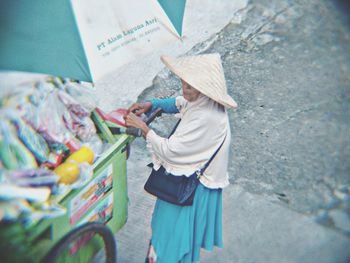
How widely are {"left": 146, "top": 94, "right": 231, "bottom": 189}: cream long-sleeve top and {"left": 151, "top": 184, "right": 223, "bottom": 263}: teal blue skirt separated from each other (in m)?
0.17

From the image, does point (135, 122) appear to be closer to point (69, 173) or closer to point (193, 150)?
point (193, 150)

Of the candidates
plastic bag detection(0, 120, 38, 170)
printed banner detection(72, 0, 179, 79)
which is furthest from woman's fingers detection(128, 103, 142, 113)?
plastic bag detection(0, 120, 38, 170)

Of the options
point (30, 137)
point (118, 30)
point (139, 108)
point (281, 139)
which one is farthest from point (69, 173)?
point (281, 139)

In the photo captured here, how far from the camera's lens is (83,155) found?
2.34 meters

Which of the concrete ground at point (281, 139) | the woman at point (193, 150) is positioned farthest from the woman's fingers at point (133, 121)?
the concrete ground at point (281, 139)

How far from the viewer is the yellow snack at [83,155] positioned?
2.31 metres

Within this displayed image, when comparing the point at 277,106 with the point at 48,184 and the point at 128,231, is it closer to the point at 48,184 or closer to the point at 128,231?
the point at 128,231

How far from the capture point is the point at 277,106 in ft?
14.9

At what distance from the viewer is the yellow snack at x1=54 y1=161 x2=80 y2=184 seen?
7.15ft

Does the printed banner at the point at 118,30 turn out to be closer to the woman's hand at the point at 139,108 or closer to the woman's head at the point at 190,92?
the woman's hand at the point at 139,108

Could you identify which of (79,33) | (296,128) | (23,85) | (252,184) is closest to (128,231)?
(252,184)

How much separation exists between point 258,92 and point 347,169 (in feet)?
4.26

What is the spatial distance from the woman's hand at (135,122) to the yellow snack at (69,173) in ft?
1.53

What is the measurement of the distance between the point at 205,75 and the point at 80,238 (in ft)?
3.92
